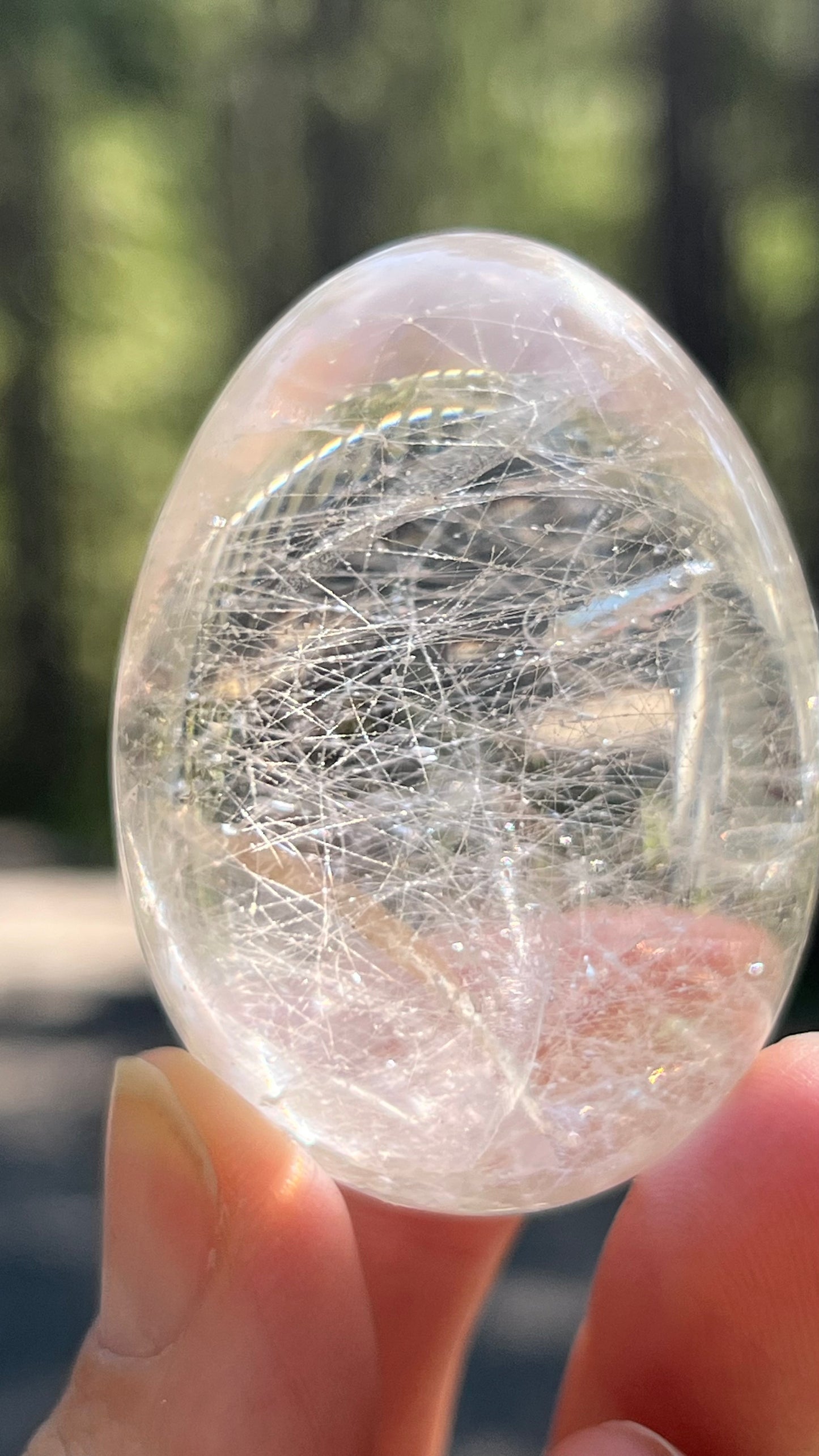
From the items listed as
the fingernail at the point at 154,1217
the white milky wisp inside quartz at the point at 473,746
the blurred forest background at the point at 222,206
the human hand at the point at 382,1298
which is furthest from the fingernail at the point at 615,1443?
the blurred forest background at the point at 222,206

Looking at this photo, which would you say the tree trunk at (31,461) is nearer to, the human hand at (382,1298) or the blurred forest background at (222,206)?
the blurred forest background at (222,206)

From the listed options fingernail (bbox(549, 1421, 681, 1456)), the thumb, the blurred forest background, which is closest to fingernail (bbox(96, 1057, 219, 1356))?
the thumb

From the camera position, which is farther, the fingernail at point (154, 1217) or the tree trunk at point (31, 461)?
the tree trunk at point (31, 461)

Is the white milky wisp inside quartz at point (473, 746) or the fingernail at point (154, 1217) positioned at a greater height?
the white milky wisp inside quartz at point (473, 746)

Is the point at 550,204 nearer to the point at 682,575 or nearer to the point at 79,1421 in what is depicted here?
the point at 682,575

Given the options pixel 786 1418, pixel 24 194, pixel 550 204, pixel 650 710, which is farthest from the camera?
pixel 24 194

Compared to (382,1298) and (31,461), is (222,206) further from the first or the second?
(382,1298)

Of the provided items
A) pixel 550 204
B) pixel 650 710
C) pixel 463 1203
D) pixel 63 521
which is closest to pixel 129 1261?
pixel 463 1203
